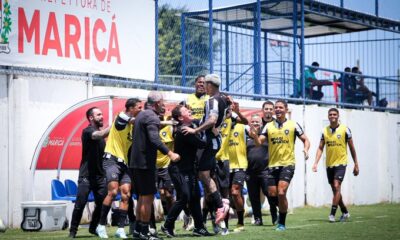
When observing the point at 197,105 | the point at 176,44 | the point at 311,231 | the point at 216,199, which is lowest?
the point at 311,231

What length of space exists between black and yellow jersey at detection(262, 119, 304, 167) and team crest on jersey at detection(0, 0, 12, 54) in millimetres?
5181

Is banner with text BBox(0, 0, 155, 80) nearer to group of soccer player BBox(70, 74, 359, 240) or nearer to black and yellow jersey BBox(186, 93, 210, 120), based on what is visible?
group of soccer player BBox(70, 74, 359, 240)

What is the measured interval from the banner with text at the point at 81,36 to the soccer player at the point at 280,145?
374cm

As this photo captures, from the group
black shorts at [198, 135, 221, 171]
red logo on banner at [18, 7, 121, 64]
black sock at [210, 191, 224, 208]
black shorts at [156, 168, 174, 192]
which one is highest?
red logo on banner at [18, 7, 121, 64]

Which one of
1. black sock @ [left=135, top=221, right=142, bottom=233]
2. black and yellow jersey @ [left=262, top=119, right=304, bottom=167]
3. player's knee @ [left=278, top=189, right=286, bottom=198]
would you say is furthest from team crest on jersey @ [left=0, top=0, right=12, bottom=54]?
player's knee @ [left=278, top=189, right=286, bottom=198]

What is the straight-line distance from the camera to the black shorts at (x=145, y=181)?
12.9 meters

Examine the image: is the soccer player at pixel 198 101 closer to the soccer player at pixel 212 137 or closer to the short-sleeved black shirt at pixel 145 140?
the soccer player at pixel 212 137

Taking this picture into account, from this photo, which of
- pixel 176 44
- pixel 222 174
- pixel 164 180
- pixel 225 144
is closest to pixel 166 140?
pixel 164 180

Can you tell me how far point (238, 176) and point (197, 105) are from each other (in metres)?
2.60

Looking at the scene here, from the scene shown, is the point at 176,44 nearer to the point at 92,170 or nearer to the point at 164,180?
the point at 164,180

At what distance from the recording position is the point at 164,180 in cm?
1631

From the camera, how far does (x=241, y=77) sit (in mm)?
23562

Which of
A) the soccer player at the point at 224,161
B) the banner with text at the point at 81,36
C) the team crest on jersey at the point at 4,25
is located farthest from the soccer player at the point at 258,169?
the team crest on jersey at the point at 4,25

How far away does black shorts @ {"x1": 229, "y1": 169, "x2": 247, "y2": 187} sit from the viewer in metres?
17.1
